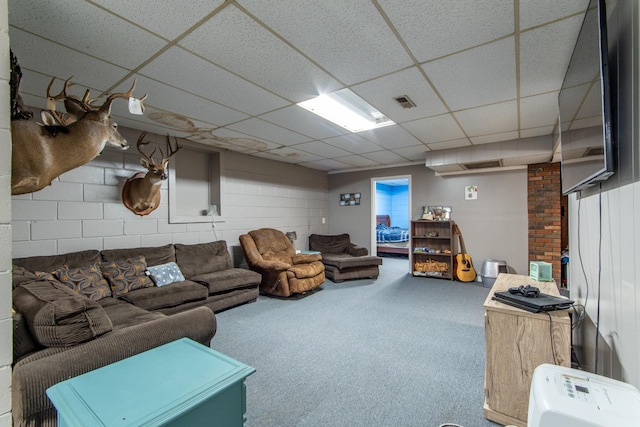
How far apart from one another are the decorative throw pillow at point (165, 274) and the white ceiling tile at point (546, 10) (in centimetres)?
401

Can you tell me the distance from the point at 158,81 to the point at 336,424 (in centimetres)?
290

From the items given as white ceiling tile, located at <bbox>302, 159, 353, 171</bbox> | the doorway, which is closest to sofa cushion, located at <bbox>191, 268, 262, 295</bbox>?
white ceiling tile, located at <bbox>302, 159, 353, 171</bbox>

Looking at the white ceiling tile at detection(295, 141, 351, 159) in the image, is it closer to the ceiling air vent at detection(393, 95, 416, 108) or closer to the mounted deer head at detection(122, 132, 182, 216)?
the ceiling air vent at detection(393, 95, 416, 108)

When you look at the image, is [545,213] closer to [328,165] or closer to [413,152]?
[413,152]

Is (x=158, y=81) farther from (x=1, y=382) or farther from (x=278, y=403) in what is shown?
(x=278, y=403)

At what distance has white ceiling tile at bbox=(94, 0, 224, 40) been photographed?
153 cm

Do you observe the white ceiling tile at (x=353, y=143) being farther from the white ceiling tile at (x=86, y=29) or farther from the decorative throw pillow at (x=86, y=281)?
the decorative throw pillow at (x=86, y=281)

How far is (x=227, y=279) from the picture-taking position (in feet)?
12.5

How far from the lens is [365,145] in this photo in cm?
471

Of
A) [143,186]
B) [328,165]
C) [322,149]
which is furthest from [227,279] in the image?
[328,165]

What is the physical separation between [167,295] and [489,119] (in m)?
4.23

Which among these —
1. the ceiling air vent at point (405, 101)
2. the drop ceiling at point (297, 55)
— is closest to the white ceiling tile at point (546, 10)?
the drop ceiling at point (297, 55)

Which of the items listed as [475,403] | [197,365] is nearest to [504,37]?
[475,403]

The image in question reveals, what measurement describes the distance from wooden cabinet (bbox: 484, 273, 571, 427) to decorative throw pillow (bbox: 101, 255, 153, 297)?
11.2ft
